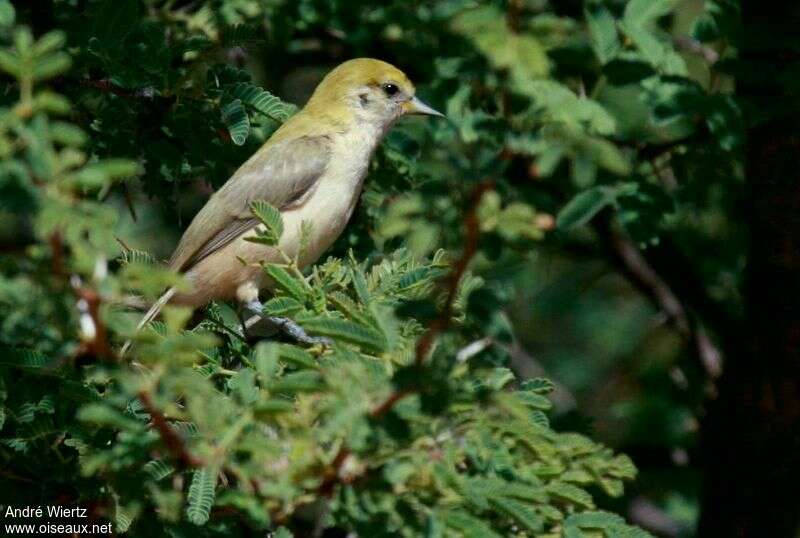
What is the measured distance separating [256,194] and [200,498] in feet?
7.48

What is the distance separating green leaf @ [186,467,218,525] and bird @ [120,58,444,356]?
1731 mm

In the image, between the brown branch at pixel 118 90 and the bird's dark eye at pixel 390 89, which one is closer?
the brown branch at pixel 118 90

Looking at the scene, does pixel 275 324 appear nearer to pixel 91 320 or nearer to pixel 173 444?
pixel 173 444

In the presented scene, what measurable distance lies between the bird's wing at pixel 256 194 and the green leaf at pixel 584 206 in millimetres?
1786

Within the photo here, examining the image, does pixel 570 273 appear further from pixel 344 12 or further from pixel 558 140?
pixel 558 140

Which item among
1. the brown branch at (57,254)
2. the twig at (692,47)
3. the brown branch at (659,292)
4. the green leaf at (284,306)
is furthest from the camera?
the brown branch at (659,292)

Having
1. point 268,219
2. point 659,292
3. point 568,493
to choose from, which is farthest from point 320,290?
point 659,292

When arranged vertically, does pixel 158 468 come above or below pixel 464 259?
below

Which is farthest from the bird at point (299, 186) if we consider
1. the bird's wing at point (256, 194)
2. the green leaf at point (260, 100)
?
the green leaf at point (260, 100)

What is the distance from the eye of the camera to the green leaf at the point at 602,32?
3469 millimetres

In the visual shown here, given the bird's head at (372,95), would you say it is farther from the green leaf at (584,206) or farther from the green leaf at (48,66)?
the green leaf at (48,66)

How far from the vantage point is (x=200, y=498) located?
3395 millimetres

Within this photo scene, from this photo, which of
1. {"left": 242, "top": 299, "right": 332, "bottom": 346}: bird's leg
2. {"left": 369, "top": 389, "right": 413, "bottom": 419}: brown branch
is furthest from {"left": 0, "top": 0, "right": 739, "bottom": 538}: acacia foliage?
{"left": 242, "top": 299, "right": 332, "bottom": 346}: bird's leg

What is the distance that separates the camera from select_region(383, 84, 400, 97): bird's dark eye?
593 cm
